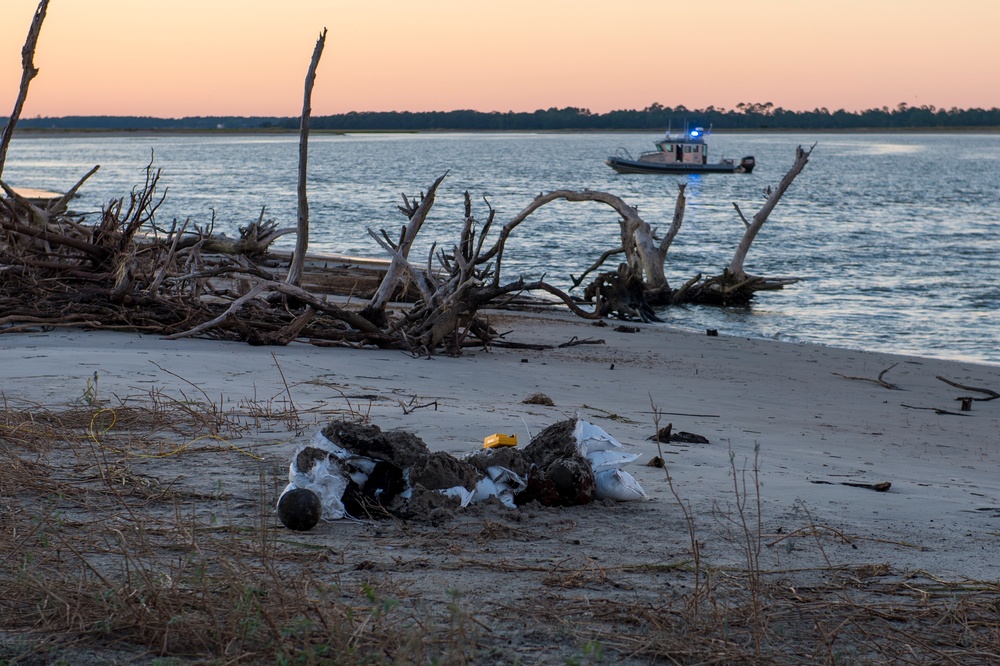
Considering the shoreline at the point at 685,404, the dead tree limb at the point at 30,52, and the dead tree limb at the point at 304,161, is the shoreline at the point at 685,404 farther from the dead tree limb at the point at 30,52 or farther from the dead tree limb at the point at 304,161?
the dead tree limb at the point at 30,52

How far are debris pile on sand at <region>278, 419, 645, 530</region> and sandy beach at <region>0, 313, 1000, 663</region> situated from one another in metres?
0.09

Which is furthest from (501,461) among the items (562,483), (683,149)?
(683,149)

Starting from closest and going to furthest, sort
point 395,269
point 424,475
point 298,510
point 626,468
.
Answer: point 298,510 → point 424,475 → point 626,468 → point 395,269

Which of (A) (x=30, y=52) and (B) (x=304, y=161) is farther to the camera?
(B) (x=304, y=161)

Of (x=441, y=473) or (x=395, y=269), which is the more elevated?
(x=395, y=269)

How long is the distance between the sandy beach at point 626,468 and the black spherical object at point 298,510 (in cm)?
5

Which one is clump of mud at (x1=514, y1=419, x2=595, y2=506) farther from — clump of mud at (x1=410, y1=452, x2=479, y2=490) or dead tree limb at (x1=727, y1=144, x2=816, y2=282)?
dead tree limb at (x1=727, y1=144, x2=816, y2=282)

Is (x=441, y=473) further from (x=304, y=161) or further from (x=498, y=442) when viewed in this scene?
(x=304, y=161)

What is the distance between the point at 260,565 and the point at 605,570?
1.09 metres

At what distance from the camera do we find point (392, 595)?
275 centimetres

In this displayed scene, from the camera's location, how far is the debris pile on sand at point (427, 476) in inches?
141

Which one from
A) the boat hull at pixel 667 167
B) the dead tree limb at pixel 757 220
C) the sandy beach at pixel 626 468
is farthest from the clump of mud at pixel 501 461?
the boat hull at pixel 667 167

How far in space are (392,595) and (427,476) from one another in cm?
93

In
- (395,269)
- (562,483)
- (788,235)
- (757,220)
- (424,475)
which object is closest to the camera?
(424,475)
